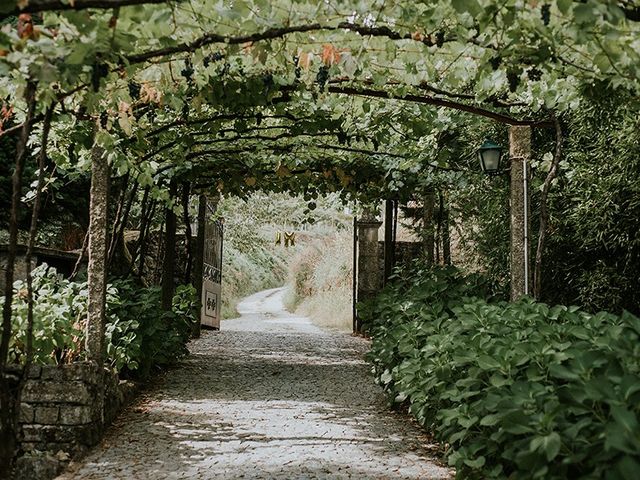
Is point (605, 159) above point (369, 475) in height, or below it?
above

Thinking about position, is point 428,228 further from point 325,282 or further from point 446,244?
point 325,282

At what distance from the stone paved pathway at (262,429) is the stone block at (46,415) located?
338 mm

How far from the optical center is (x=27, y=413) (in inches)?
174

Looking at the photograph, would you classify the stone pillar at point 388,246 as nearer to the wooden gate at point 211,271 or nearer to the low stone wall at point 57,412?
the wooden gate at point 211,271

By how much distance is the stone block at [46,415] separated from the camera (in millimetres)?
4410

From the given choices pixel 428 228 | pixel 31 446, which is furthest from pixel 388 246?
pixel 31 446

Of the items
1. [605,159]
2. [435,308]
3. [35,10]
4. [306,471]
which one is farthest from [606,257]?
[35,10]

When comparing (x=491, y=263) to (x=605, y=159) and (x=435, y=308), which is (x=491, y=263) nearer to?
(x=605, y=159)

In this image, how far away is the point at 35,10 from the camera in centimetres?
233

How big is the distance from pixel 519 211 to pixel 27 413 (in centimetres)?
386

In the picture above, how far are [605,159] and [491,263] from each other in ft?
6.92

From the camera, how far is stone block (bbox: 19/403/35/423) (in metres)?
4.41

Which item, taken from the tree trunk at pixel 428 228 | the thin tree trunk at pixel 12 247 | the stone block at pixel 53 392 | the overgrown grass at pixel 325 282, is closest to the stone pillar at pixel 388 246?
the tree trunk at pixel 428 228

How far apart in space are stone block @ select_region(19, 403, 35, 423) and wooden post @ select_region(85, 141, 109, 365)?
583mm
